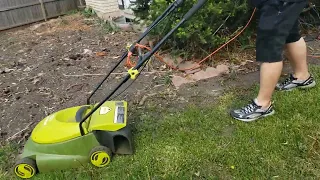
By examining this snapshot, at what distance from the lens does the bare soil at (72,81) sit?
307 cm

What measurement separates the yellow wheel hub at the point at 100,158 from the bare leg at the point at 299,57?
1752 mm

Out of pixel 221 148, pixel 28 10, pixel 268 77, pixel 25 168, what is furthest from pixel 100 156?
pixel 28 10

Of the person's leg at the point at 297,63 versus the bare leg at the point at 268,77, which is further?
the person's leg at the point at 297,63

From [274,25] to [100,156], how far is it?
1.53 meters

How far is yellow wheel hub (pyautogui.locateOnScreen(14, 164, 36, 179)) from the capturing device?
2.22 metres

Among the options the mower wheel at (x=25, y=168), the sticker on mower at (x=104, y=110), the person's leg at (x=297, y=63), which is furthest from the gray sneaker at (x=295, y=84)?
the mower wheel at (x=25, y=168)

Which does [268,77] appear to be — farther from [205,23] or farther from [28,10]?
[28,10]

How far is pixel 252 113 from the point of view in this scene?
2.62m

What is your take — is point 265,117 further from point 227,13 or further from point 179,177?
point 227,13

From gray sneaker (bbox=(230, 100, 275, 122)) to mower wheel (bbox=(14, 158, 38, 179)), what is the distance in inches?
62.3

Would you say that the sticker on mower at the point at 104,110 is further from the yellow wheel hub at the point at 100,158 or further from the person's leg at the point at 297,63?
the person's leg at the point at 297,63

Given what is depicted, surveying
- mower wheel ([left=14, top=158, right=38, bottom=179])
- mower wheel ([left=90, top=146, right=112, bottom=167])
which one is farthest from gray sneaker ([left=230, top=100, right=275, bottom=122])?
mower wheel ([left=14, top=158, right=38, bottom=179])

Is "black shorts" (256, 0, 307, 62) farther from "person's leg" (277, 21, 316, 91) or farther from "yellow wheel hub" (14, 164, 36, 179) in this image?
"yellow wheel hub" (14, 164, 36, 179)

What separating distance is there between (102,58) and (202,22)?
1.53 metres
